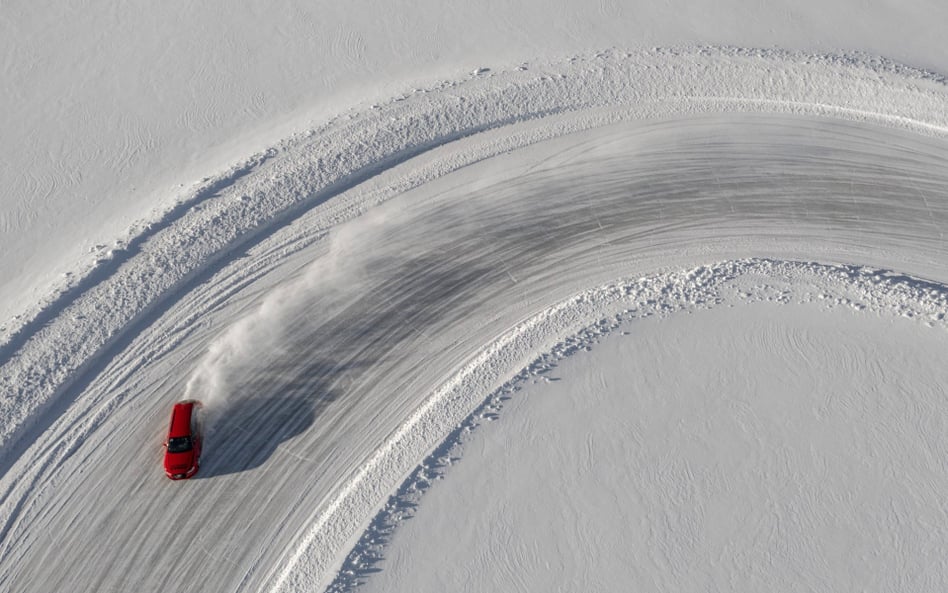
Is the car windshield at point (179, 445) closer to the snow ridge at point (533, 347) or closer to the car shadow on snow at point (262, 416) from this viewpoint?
the car shadow on snow at point (262, 416)

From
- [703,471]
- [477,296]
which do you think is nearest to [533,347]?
[477,296]

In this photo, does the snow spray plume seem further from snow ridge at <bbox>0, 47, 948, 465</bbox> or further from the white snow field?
snow ridge at <bbox>0, 47, 948, 465</bbox>

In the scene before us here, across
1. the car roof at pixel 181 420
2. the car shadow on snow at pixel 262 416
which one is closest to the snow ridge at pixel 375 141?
the car roof at pixel 181 420

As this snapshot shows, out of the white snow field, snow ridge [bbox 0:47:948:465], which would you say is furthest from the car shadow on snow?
snow ridge [bbox 0:47:948:465]

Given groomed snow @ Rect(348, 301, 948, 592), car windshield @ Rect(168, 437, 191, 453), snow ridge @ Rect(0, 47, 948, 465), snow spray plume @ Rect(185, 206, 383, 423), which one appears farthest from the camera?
snow ridge @ Rect(0, 47, 948, 465)

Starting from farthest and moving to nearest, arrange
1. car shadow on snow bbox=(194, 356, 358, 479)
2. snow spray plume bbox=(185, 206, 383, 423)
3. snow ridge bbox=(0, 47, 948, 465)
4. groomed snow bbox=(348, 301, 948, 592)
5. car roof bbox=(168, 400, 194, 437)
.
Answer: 1. snow ridge bbox=(0, 47, 948, 465)
2. snow spray plume bbox=(185, 206, 383, 423)
3. car shadow on snow bbox=(194, 356, 358, 479)
4. car roof bbox=(168, 400, 194, 437)
5. groomed snow bbox=(348, 301, 948, 592)

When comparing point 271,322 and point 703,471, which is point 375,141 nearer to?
point 271,322

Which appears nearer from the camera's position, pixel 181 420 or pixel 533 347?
pixel 181 420
